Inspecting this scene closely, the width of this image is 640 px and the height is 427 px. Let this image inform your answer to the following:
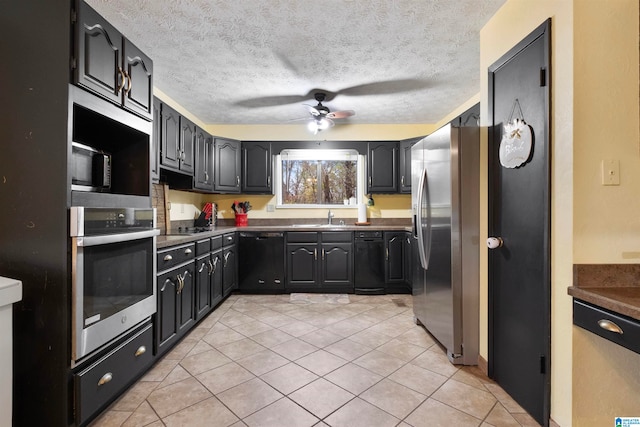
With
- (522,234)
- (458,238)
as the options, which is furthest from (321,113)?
(522,234)

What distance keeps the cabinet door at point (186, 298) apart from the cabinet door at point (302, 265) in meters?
1.51

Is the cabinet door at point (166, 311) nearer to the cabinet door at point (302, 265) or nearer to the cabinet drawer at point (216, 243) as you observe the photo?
the cabinet drawer at point (216, 243)

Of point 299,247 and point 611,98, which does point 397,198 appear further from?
point 611,98

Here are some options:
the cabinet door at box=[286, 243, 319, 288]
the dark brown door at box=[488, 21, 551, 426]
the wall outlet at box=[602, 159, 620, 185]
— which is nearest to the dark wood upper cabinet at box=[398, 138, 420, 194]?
the cabinet door at box=[286, 243, 319, 288]

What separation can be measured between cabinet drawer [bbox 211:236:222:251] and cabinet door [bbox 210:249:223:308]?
0.05m

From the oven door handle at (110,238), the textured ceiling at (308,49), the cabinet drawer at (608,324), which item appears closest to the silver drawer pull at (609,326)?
the cabinet drawer at (608,324)

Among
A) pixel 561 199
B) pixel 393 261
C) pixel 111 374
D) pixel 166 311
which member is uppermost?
pixel 561 199

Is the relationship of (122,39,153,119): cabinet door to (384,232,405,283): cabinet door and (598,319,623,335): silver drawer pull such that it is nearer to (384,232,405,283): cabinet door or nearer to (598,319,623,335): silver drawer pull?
(598,319,623,335): silver drawer pull

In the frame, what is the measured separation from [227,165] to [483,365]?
12.2 feet

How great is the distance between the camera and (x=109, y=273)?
1.65 metres

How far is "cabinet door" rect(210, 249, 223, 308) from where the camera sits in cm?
321

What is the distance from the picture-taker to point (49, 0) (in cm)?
140

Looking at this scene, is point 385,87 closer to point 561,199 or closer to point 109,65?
point 561,199

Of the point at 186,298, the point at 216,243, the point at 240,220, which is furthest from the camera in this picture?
the point at 240,220
